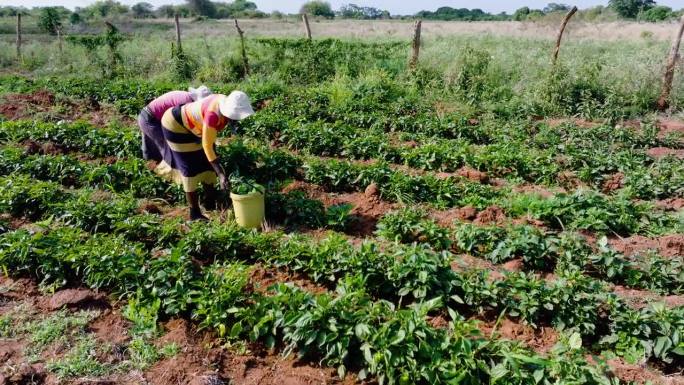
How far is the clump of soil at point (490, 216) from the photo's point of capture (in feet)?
16.6

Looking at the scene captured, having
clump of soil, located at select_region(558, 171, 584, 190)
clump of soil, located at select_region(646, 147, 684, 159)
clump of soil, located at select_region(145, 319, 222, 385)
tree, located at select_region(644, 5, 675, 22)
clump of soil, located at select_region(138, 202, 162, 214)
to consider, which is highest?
tree, located at select_region(644, 5, 675, 22)

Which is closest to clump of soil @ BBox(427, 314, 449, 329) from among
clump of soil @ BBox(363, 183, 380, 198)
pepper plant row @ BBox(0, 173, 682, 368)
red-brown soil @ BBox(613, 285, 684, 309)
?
pepper plant row @ BBox(0, 173, 682, 368)

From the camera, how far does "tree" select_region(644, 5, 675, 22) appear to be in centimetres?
3726

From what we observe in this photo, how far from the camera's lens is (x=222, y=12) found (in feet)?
192

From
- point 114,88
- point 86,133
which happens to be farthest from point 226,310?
point 114,88

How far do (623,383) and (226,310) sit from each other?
8.48 feet

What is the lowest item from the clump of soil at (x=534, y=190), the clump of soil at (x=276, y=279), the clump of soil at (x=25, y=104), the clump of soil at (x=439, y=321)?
the clump of soil at (x=439, y=321)

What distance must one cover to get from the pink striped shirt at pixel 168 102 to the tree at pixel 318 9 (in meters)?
59.9

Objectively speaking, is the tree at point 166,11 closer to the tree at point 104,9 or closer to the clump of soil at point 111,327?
the tree at point 104,9

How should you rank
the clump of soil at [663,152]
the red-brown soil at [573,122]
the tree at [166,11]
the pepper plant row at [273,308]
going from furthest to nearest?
1. the tree at [166,11]
2. the red-brown soil at [573,122]
3. the clump of soil at [663,152]
4. the pepper plant row at [273,308]

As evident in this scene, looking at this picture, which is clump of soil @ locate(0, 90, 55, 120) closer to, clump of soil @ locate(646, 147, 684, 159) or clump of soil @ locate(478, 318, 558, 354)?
clump of soil @ locate(478, 318, 558, 354)

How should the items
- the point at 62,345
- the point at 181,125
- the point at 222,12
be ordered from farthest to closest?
1. the point at 222,12
2. the point at 181,125
3. the point at 62,345

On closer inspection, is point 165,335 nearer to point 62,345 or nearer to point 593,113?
point 62,345

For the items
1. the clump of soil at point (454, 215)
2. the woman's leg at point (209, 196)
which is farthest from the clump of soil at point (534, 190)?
the woman's leg at point (209, 196)
